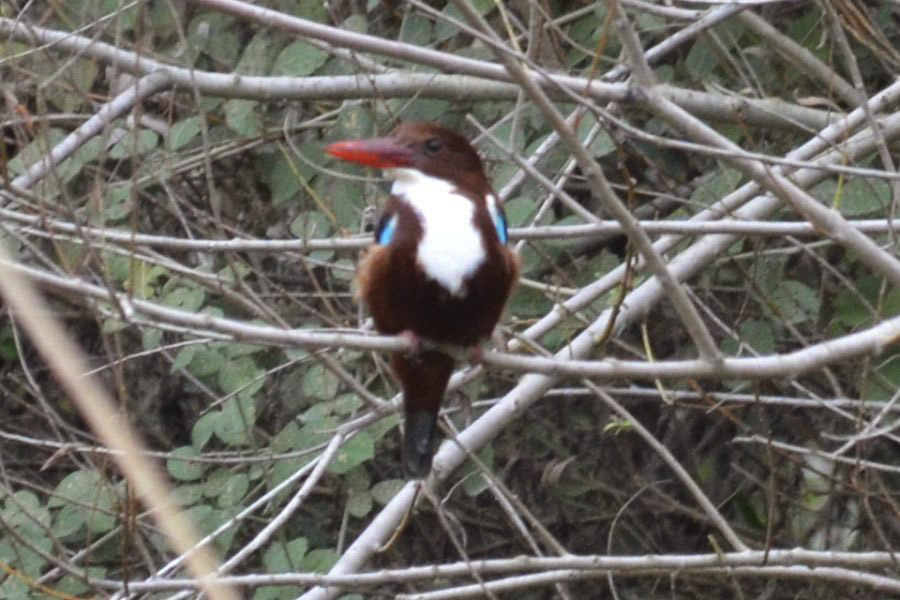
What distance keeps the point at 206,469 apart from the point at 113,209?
67cm

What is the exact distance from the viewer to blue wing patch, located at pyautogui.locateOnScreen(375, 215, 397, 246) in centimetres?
236

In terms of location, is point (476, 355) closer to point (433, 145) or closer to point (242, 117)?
point (433, 145)

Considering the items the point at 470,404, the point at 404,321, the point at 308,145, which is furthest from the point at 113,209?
the point at 404,321

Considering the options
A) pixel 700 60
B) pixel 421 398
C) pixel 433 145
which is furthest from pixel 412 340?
pixel 700 60

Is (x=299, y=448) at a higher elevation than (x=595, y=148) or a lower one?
lower

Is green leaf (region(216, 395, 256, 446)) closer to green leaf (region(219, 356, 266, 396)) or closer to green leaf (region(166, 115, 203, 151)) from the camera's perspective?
green leaf (region(219, 356, 266, 396))

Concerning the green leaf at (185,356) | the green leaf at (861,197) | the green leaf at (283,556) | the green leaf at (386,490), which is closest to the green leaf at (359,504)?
the green leaf at (386,490)

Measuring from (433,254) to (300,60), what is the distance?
1095 mm

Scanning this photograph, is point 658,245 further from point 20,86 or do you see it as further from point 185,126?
point 20,86

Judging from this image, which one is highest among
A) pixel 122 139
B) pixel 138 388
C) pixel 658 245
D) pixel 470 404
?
pixel 122 139

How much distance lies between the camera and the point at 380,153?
2438 millimetres

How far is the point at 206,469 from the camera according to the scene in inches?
137

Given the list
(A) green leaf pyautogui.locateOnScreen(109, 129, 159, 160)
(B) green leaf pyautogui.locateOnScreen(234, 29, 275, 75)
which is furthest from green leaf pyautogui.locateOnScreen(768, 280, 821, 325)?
(A) green leaf pyautogui.locateOnScreen(109, 129, 159, 160)

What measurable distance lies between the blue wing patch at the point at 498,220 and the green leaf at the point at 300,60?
36.2 inches
